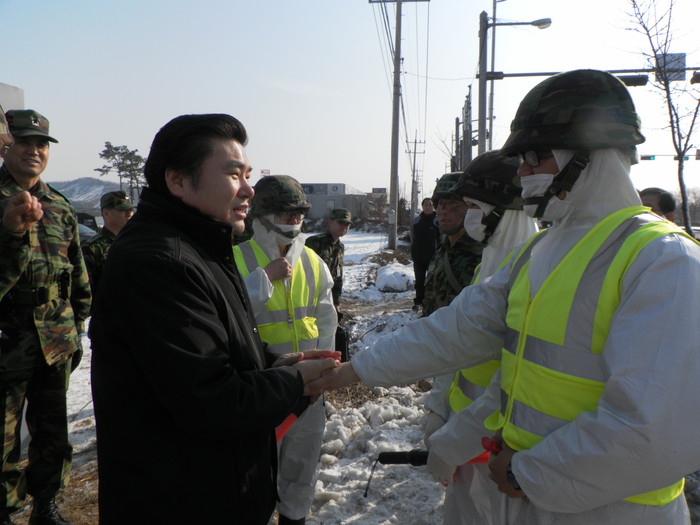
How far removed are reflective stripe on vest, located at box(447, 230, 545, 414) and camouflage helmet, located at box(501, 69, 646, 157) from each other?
735 millimetres

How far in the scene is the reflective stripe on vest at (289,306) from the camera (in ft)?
10.8

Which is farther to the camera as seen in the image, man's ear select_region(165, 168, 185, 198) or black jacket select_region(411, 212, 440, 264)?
black jacket select_region(411, 212, 440, 264)

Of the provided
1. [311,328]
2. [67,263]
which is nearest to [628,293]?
[311,328]

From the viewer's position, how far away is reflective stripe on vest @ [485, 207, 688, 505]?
1430 millimetres

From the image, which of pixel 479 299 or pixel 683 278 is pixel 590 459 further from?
pixel 479 299

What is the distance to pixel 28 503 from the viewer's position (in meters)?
3.75

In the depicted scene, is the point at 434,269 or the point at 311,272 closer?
the point at 311,272

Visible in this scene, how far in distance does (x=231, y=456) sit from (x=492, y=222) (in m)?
2.00

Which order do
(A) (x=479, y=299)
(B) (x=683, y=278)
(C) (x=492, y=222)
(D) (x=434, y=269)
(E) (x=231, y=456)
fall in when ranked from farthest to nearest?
(D) (x=434, y=269) < (C) (x=492, y=222) < (A) (x=479, y=299) < (E) (x=231, y=456) < (B) (x=683, y=278)

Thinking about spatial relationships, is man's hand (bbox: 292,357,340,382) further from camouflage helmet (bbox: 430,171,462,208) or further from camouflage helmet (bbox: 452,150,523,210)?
camouflage helmet (bbox: 430,171,462,208)

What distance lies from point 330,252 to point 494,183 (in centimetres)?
444

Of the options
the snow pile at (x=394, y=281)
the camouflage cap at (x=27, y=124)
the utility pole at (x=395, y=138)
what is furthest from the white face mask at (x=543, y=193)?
the utility pole at (x=395, y=138)

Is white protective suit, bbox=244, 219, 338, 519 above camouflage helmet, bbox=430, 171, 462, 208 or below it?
below

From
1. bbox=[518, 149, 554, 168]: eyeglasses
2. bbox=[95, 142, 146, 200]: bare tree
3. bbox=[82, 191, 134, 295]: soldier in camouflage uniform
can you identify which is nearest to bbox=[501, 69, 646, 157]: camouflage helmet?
bbox=[518, 149, 554, 168]: eyeglasses
